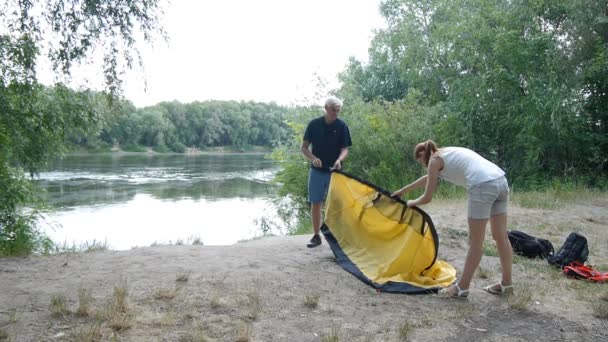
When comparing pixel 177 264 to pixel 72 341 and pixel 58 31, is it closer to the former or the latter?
pixel 72 341

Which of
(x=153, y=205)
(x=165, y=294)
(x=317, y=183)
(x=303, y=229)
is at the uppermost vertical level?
(x=317, y=183)

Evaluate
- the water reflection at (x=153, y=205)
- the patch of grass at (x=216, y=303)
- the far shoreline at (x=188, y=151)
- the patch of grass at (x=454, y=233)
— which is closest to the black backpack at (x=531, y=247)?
the patch of grass at (x=454, y=233)

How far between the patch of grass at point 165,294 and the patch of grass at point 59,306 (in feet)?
2.32

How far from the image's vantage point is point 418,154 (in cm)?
477

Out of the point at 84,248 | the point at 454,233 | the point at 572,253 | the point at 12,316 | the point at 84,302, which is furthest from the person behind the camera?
the point at 84,248

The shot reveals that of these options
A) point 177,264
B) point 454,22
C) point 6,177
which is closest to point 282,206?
point 454,22

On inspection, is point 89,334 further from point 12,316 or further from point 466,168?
point 466,168

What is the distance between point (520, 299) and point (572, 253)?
1.81m

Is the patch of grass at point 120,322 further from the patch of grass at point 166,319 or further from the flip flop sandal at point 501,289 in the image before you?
the flip flop sandal at point 501,289

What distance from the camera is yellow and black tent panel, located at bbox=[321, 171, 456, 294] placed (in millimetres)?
5098

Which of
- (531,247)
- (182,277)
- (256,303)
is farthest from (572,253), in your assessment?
(182,277)

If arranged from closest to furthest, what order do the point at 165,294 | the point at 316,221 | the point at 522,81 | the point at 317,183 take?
the point at 165,294, the point at 317,183, the point at 316,221, the point at 522,81

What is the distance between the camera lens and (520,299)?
4.54 m

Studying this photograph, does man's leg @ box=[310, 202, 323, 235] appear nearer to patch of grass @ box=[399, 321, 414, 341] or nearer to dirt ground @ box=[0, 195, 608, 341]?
dirt ground @ box=[0, 195, 608, 341]
